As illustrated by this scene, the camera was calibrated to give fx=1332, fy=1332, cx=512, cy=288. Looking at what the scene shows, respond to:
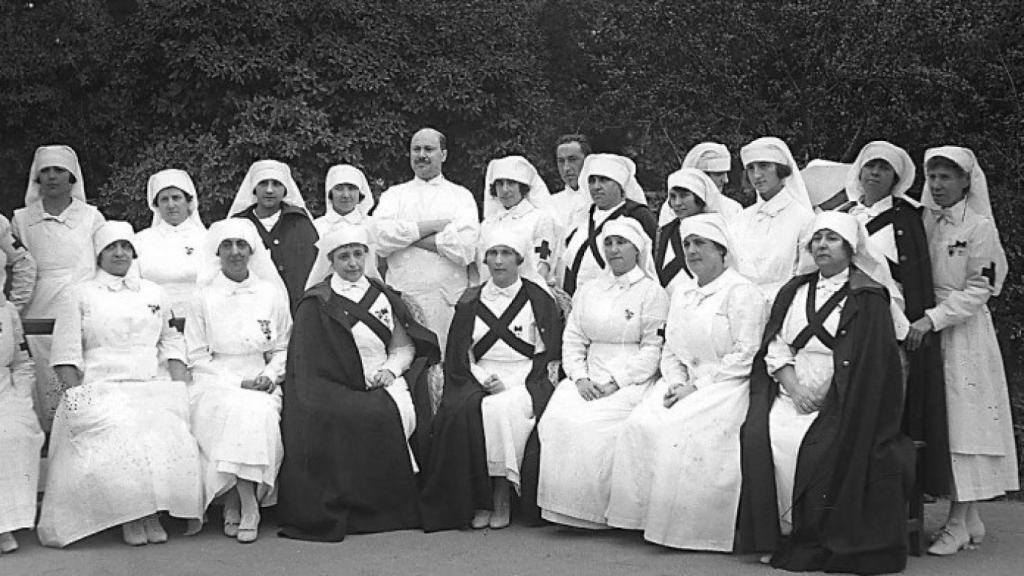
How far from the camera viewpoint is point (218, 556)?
6.80 metres

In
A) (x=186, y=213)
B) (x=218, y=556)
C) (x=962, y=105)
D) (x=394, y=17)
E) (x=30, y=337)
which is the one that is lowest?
(x=218, y=556)

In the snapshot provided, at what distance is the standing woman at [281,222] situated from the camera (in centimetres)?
852

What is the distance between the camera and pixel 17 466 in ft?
22.9

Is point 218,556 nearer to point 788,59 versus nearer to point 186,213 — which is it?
point 186,213

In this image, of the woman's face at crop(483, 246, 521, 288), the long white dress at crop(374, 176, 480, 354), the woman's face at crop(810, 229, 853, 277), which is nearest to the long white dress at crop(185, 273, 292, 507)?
the long white dress at crop(374, 176, 480, 354)

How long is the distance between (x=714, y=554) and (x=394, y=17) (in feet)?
Result: 22.0

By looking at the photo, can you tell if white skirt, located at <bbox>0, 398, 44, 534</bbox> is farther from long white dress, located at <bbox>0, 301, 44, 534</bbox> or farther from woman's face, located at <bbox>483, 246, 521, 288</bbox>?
woman's face, located at <bbox>483, 246, 521, 288</bbox>

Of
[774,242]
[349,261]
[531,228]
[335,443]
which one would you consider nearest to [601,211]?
[531,228]

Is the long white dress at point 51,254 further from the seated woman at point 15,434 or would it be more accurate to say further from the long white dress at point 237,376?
the long white dress at point 237,376

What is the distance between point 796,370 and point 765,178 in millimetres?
1221

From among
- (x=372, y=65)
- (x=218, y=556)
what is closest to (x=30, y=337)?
(x=218, y=556)

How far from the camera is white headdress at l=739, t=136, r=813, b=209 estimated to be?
7.37 metres

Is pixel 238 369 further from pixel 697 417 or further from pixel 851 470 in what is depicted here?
pixel 851 470

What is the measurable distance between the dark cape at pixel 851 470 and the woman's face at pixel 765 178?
3.12ft
